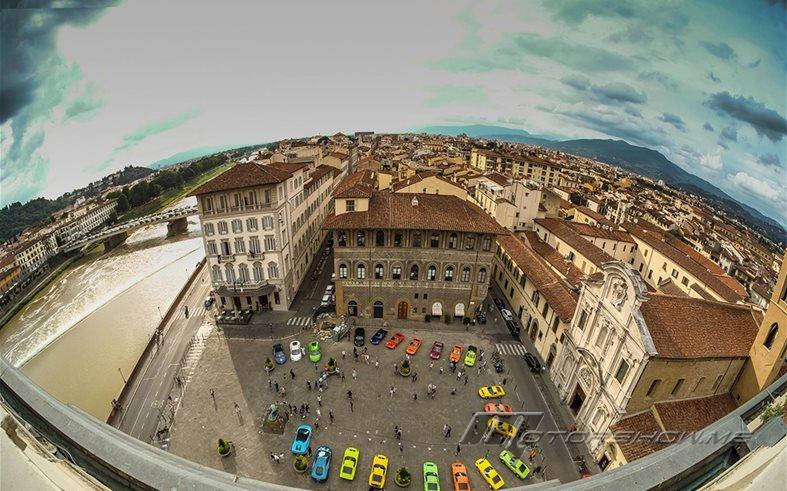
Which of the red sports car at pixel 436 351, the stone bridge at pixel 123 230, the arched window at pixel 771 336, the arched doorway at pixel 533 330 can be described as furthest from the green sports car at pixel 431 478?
the stone bridge at pixel 123 230

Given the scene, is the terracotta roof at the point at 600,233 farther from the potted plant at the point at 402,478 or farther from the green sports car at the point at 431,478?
the potted plant at the point at 402,478

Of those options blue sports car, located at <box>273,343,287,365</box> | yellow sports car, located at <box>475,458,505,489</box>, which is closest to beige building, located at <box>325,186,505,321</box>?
blue sports car, located at <box>273,343,287,365</box>

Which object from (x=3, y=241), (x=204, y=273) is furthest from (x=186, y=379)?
(x=3, y=241)

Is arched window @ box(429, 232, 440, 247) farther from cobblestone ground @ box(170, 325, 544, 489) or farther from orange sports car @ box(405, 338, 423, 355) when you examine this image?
cobblestone ground @ box(170, 325, 544, 489)

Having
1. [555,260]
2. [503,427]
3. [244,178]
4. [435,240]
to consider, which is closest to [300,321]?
[244,178]

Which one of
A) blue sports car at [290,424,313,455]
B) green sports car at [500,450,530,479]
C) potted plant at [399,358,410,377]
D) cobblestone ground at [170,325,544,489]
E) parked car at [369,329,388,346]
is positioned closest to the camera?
green sports car at [500,450,530,479]

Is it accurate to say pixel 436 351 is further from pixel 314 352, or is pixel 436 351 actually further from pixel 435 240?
pixel 314 352

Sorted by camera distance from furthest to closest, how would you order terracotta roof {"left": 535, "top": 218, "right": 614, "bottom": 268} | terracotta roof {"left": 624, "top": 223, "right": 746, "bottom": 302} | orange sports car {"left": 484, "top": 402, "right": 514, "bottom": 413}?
terracotta roof {"left": 535, "top": 218, "right": 614, "bottom": 268} < terracotta roof {"left": 624, "top": 223, "right": 746, "bottom": 302} < orange sports car {"left": 484, "top": 402, "right": 514, "bottom": 413}
